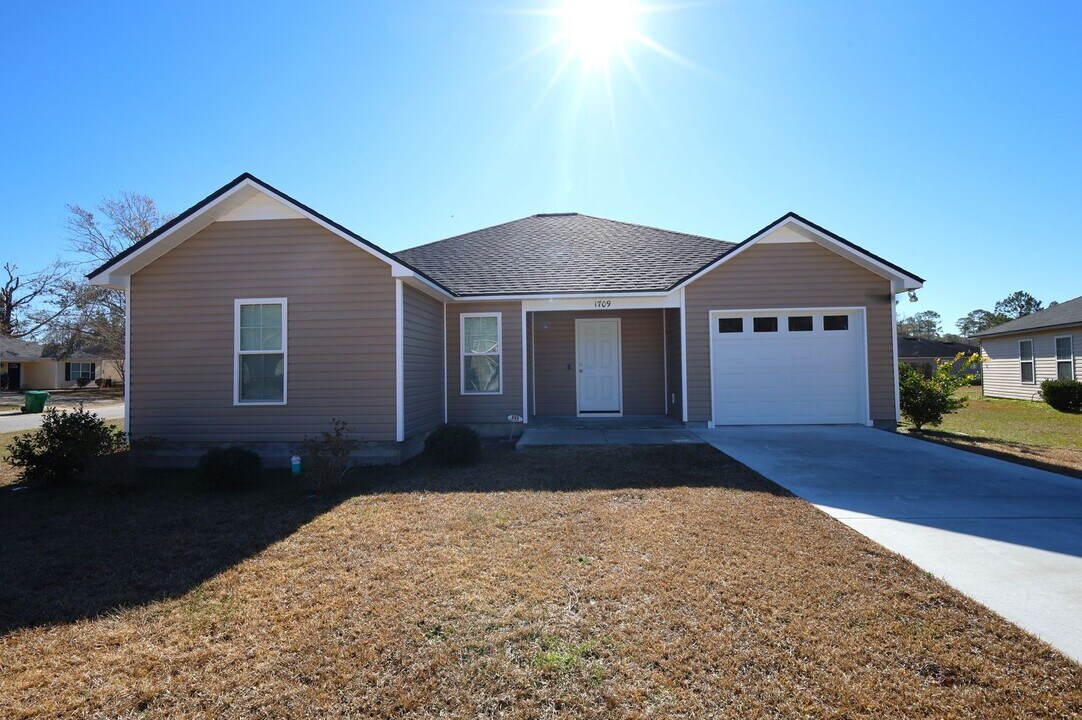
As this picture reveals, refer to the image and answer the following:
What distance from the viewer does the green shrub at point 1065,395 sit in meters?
15.7

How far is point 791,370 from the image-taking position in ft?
34.8

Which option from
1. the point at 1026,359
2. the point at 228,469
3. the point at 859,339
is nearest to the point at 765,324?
the point at 859,339

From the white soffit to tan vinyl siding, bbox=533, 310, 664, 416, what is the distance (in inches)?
231

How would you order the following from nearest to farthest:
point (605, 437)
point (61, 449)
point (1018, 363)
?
point (61, 449), point (605, 437), point (1018, 363)

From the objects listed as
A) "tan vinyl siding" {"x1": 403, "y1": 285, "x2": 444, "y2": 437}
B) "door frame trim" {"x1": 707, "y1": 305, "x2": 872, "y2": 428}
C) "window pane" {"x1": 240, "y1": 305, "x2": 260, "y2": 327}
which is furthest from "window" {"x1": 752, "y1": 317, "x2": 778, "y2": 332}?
"window pane" {"x1": 240, "y1": 305, "x2": 260, "y2": 327}

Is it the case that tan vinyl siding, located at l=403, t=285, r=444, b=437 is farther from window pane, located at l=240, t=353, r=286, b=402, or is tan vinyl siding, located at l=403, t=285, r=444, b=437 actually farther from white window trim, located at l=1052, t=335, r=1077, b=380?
white window trim, located at l=1052, t=335, r=1077, b=380

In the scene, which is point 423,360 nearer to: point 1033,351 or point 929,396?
point 929,396

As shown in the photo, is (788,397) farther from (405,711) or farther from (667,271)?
(405,711)

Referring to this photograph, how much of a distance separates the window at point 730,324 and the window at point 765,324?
0.95 feet

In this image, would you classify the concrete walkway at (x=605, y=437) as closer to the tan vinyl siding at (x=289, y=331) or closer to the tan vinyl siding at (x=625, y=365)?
the tan vinyl siding at (x=625, y=365)

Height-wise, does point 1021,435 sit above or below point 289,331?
below

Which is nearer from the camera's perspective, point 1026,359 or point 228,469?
point 228,469

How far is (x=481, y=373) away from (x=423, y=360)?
1792mm

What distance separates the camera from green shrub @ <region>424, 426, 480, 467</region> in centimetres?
785
